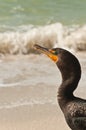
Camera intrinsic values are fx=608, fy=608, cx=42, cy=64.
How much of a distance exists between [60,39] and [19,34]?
2.32ft

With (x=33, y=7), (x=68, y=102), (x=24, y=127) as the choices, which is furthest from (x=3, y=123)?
(x=33, y=7)

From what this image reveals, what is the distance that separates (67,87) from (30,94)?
1.93 meters

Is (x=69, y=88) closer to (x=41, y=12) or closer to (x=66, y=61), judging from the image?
(x=66, y=61)

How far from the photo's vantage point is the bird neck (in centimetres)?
473

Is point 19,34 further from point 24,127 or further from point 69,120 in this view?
point 69,120

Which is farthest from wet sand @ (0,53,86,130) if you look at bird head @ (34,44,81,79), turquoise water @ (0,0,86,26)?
turquoise water @ (0,0,86,26)

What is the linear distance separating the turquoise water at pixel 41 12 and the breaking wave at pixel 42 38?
0.50m

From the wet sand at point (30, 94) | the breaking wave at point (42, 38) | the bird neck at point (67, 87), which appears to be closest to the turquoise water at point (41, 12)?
the breaking wave at point (42, 38)

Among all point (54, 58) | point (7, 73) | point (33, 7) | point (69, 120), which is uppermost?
point (54, 58)

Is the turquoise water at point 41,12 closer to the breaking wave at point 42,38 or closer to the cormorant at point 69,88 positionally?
the breaking wave at point 42,38

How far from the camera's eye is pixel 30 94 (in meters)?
6.71

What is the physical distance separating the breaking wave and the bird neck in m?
4.82

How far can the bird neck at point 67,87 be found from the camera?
4725 mm

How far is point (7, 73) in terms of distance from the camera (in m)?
7.63
